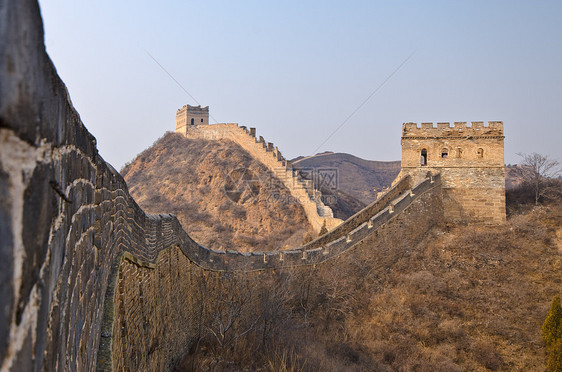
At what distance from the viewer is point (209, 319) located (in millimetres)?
14383

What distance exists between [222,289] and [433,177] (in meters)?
11.6

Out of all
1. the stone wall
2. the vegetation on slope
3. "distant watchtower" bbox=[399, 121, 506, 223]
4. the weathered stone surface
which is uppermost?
"distant watchtower" bbox=[399, 121, 506, 223]

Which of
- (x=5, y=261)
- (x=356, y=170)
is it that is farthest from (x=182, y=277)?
(x=356, y=170)

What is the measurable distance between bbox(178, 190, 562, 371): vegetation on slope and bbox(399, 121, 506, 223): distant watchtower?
3.20 ft

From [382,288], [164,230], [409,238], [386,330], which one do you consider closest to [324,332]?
[386,330]

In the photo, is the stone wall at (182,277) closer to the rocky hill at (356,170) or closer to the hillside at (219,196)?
the hillside at (219,196)

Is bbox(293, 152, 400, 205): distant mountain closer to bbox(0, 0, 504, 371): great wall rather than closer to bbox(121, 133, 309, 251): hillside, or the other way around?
bbox(121, 133, 309, 251): hillside

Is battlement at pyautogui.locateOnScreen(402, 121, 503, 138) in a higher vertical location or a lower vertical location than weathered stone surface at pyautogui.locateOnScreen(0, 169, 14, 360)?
higher

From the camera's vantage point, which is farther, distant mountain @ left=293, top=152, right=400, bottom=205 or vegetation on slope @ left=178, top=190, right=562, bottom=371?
distant mountain @ left=293, top=152, right=400, bottom=205

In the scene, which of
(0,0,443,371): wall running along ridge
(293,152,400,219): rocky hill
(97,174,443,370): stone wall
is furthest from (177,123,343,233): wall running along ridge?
(0,0,443,371): wall running along ridge

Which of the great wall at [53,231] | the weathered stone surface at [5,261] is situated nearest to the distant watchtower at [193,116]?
the great wall at [53,231]

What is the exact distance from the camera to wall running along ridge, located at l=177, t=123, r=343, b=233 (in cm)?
3049

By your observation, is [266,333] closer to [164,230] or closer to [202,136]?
[164,230]

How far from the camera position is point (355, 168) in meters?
72.2
